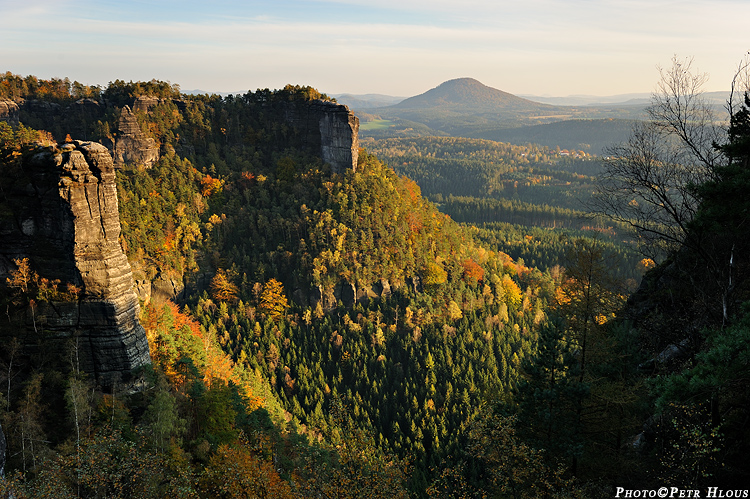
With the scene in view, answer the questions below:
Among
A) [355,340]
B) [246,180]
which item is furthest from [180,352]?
[246,180]

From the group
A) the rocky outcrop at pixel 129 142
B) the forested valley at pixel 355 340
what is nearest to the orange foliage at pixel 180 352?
the forested valley at pixel 355 340

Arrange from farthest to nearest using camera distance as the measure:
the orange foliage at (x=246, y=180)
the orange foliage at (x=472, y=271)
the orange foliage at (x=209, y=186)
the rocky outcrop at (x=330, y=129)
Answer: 1. the orange foliage at (x=472, y=271)
2. the orange foliage at (x=246, y=180)
3. the orange foliage at (x=209, y=186)
4. the rocky outcrop at (x=330, y=129)

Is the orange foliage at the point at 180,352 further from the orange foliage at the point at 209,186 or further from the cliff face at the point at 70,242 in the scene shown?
the orange foliage at the point at 209,186

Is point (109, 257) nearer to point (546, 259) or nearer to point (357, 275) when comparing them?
point (357, 275)

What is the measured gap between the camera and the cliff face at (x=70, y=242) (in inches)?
1141

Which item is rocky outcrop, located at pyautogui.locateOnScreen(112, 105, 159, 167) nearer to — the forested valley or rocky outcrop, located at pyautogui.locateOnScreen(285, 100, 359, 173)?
the forested valley

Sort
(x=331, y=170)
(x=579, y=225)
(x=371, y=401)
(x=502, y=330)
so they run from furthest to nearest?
1. (x=579, y=225)
2. (x=331, y=170)
3. (x=502, y=330)
4. (x=371, y=401)

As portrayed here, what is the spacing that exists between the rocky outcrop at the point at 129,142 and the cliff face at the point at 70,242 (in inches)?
1676

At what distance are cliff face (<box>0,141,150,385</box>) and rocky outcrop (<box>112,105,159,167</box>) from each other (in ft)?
140

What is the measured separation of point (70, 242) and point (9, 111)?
53908mm

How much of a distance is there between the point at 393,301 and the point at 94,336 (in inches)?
1783

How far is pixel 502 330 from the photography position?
68875 millimetres

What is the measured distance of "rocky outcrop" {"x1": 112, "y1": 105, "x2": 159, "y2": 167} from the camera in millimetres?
67750

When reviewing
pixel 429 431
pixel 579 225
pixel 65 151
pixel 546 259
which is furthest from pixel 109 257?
pixel 579 225
